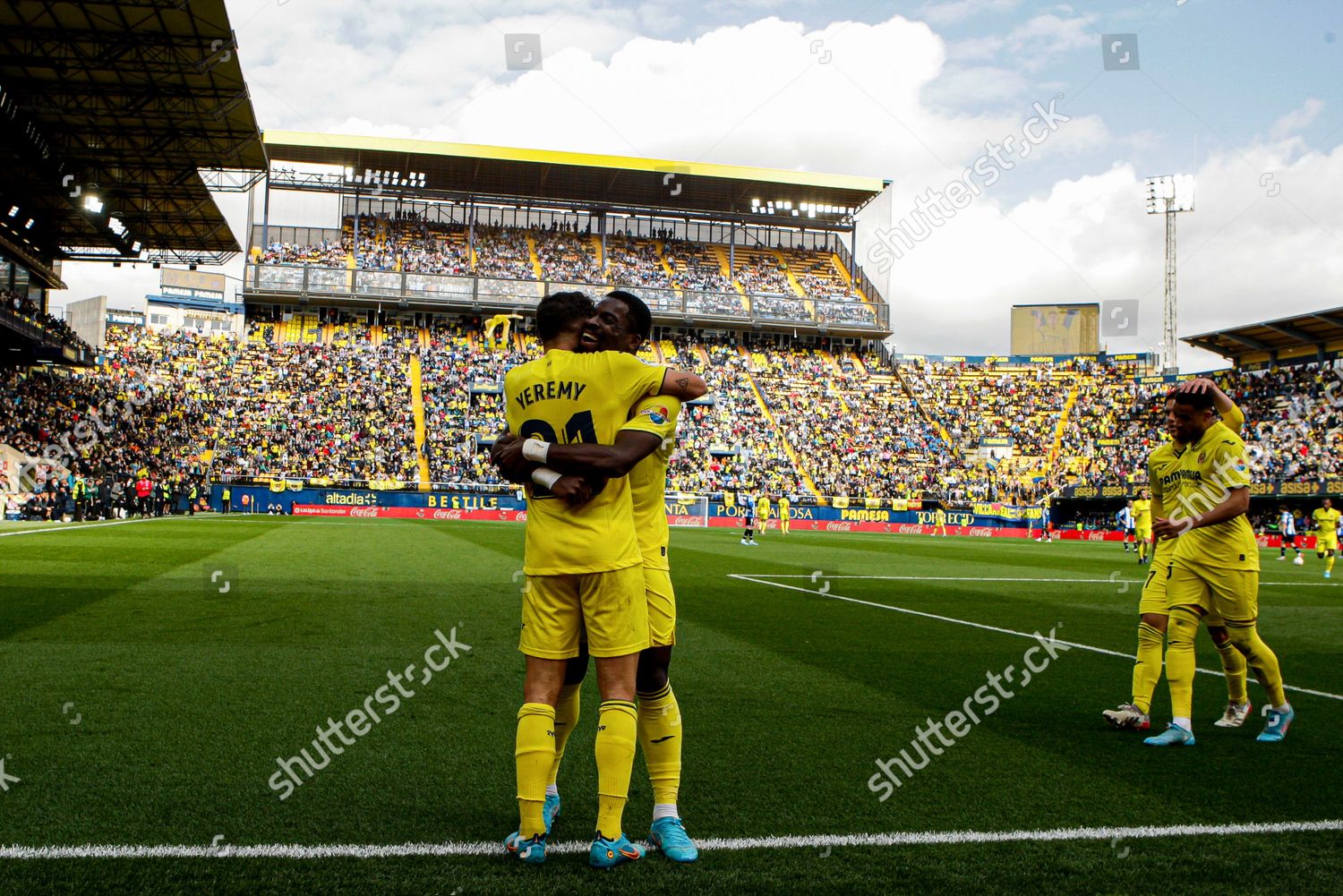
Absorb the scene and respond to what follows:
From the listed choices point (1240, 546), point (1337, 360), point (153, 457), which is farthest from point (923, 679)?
point (1337, 360)

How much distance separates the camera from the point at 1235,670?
6.40 meters

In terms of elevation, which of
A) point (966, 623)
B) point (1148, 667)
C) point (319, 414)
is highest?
point (319, 414)

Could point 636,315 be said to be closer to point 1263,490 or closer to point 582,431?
point 582,431

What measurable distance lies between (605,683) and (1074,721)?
3913 millimetres

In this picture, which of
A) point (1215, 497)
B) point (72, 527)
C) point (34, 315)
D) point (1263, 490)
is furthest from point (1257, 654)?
point (34, 315)

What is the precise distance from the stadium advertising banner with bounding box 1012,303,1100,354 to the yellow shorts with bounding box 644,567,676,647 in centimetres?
7400

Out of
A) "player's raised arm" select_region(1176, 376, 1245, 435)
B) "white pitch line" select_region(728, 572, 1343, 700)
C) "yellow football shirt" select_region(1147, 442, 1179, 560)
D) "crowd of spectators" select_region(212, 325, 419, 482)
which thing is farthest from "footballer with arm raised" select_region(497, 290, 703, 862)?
"crowd of spectators" select_region(212, 325, 419, 482)

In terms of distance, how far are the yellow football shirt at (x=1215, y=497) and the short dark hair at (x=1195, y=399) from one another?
0.67 ft

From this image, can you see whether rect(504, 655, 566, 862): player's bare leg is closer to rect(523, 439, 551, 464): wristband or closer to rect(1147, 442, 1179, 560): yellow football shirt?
rect(523, 439, 551, 464): wristband

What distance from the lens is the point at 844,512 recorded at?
47.5 m

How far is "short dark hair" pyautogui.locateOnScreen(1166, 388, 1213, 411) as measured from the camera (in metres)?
6.11

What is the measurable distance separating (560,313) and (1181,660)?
14.9ft

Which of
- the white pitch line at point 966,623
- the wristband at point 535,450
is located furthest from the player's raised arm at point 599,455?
the white pitch line at point 966,623

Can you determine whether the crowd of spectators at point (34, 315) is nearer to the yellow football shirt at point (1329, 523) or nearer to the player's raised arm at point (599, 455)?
the player's raised arm at point (599, 455)
